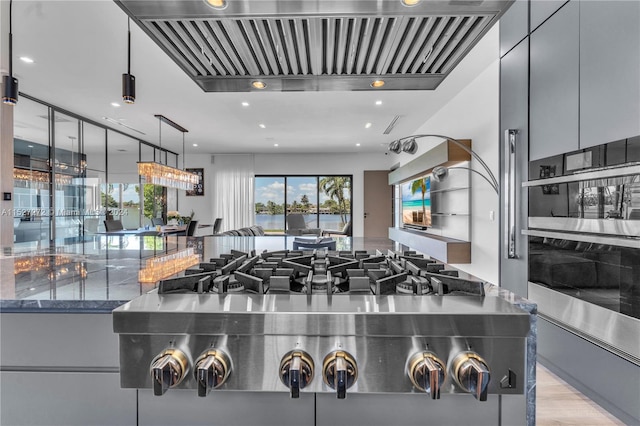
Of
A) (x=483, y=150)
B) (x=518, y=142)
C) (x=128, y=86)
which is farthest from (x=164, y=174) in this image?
(x=518, y=142)

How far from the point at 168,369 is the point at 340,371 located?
1.01 ft

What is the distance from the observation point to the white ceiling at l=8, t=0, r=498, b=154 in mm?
2428

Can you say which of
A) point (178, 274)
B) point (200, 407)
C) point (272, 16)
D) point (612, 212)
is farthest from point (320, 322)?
point (612, 212)

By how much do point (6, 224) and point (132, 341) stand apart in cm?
431

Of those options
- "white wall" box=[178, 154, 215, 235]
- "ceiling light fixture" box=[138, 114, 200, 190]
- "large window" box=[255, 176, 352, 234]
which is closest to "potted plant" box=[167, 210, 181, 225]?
"ceiling light fixture" box=[138, 114, 200, 190]

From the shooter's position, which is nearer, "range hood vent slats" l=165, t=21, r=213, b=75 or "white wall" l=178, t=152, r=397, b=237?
"range hood vent slats" l=165, t=21, r=213, b=75

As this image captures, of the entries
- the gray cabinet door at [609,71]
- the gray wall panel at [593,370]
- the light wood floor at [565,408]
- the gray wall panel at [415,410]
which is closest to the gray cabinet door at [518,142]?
the gray wall panel at [593,370]

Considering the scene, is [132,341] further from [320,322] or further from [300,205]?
[300,205]

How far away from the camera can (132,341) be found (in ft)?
1.92

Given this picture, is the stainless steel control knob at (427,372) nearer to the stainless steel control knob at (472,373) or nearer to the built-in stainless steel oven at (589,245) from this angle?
the stainless steel control knob at (472,373)

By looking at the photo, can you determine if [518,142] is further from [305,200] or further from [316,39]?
[305,200]

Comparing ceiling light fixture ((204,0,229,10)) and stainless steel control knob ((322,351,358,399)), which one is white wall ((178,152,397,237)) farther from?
stainless steel control knob ((322,351,358,399))

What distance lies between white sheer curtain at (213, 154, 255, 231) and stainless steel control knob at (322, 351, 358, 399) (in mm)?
7631

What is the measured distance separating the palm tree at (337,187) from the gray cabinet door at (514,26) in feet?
18.8
